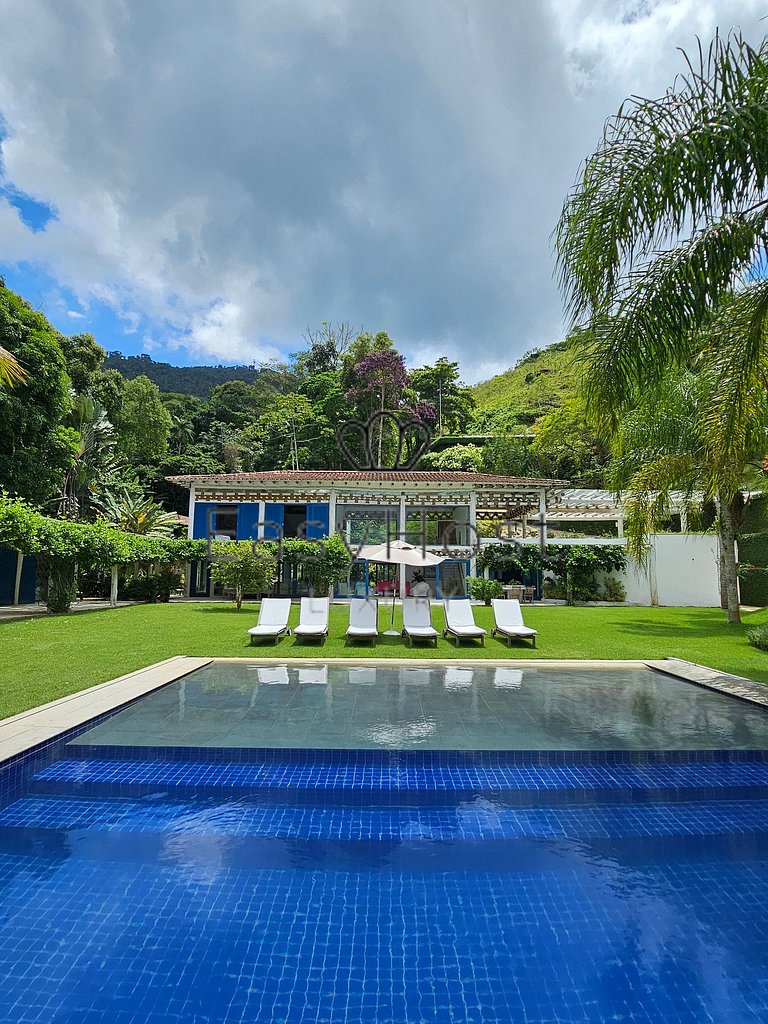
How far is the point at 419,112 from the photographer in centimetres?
1285

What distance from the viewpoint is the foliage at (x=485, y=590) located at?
831 inches

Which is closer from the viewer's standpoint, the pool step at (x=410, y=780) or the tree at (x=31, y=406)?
the pool step at (x=410, y=780)

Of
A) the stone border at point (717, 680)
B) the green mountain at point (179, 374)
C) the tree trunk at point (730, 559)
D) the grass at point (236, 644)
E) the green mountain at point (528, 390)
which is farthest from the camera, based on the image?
the green mountain at point (179, 374)

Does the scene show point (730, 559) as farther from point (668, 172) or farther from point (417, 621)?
point (668, 172)

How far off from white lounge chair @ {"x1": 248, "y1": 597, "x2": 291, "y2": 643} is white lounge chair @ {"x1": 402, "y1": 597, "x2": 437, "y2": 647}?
2595 mm

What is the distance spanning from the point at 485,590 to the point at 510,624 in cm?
873

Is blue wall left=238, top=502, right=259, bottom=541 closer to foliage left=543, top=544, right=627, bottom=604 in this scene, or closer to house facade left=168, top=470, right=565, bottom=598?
house facade left=168, top=470, right=565, bottom=598

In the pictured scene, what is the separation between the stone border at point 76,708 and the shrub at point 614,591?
62.5 ft

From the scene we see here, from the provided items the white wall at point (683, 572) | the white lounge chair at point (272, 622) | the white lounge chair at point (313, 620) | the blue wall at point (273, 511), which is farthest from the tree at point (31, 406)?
the white wall at point (683, 572)

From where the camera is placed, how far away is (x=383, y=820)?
4684 mm

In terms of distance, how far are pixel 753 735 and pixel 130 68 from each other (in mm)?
15952

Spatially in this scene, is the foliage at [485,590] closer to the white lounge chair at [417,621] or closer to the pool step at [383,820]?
the white lounge chair at [417,621]

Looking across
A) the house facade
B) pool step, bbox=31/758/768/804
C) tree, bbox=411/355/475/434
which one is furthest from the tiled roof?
tree, bbox=411/355/475/434

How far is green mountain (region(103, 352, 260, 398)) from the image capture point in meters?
70.7
